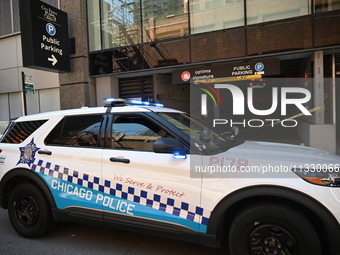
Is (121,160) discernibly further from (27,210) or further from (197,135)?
(27,210)

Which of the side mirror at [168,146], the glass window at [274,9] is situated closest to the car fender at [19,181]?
the side mirror at [168,146]

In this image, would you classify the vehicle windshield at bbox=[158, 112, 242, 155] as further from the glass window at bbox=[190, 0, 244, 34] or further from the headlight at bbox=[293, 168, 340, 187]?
the glass window at bbox=[190, 0, 244, 34]

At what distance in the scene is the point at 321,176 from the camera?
2287 millimetres

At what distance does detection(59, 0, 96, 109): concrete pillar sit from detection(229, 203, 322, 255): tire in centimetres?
986

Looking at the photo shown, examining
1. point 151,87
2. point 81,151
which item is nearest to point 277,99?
point 151,87

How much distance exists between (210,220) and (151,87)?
8.82m

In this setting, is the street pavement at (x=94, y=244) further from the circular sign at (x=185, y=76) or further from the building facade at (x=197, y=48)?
the circular sign at (x=185, y=76)

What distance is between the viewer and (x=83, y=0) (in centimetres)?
1112

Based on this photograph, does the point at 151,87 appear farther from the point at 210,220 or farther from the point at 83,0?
the point at 210,220

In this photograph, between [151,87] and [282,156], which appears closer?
[282,156]

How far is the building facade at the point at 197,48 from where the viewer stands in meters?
7.91

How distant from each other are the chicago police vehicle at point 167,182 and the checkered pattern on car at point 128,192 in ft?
0.04

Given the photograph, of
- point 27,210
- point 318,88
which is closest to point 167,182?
point 27,210
